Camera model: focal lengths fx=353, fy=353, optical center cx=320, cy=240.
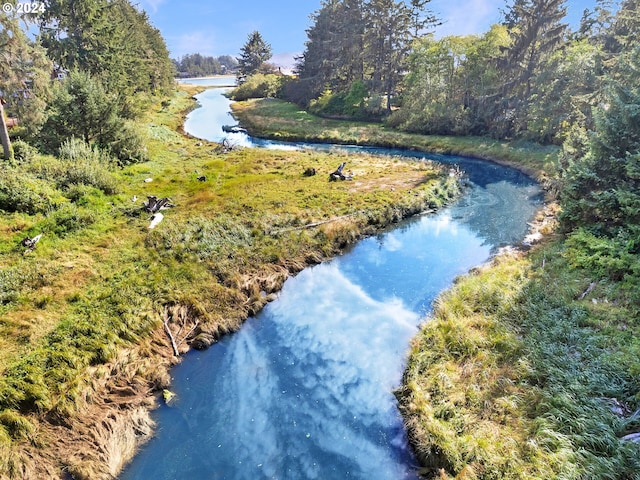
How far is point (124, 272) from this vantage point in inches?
561

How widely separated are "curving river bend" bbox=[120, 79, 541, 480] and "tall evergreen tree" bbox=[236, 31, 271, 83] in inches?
4098

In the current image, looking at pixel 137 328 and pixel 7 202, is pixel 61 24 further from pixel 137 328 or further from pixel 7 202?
pixel 137 328

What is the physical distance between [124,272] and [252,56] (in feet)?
359

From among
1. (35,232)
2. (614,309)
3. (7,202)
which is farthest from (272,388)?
(7,202)

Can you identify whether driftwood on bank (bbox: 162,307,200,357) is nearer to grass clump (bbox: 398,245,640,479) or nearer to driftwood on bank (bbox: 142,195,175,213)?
grass clump (bbox: 398,245,640,479)

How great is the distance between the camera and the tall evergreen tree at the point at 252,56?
351 feet

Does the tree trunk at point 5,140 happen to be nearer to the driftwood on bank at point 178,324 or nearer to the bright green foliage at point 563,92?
the driftwood on bank at point 178,324

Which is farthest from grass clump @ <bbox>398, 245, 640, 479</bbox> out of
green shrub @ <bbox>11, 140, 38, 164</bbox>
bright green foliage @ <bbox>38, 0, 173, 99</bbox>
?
bright green foliage @ <bbox>38, 0, 173, 99</bbox>

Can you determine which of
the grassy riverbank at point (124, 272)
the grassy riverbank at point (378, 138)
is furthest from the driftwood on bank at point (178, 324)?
the grassy riverbank at point (378, 138)

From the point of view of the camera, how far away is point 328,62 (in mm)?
65812

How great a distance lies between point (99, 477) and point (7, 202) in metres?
14.6

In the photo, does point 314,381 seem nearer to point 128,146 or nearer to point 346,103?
point 128,146

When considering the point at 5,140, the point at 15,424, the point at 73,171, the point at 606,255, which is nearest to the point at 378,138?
the point at 606,255

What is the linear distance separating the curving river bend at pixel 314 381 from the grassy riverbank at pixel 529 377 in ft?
3.62
